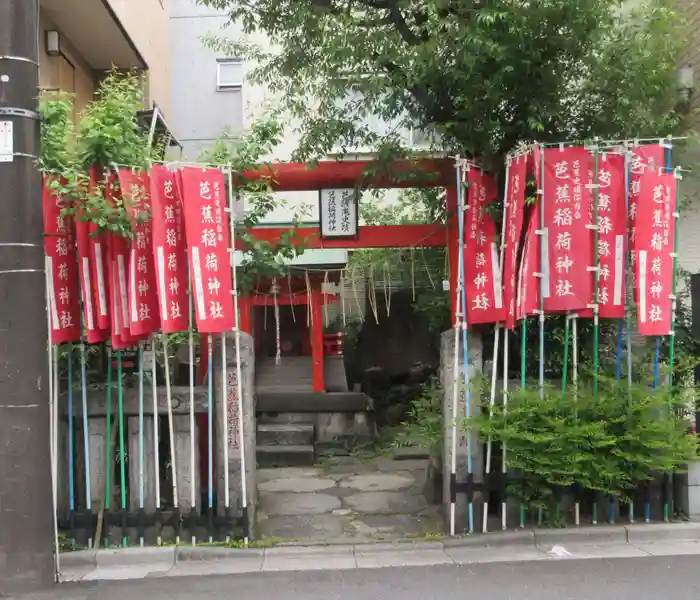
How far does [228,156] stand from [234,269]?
3.77 feet

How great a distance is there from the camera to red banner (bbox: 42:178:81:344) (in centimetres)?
591

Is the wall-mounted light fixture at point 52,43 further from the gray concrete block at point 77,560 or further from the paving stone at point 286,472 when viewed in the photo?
the gray concrete block at point 77,560

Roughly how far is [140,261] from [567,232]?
3.92m

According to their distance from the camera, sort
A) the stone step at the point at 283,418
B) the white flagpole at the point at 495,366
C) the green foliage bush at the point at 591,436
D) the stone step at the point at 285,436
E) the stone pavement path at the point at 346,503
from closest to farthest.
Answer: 1. the green foliage bush at the point at 591,436
2. the white flagpole at the point at 495,366
3. the stone pavement path at the point at 346,503
4. the stone step at the point at 285,436
5. the stone step at the point at 283,418


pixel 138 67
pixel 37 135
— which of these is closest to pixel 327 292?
pixel 138 67

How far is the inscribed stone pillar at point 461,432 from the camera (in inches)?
250

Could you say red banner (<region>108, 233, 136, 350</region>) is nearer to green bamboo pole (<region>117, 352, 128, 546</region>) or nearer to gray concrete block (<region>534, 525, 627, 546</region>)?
green bamboo pole (<region>117, 352, 128, 546</region>)

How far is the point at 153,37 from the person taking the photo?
1302 cm

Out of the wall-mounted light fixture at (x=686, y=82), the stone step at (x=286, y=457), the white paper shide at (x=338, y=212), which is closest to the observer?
the white paper shide at (x=338, y=212)

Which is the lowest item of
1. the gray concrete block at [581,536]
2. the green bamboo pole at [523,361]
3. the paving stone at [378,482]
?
the paving stone at [378,482]

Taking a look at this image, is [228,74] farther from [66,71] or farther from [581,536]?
[581,536]

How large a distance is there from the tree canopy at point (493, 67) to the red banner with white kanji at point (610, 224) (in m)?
0.77

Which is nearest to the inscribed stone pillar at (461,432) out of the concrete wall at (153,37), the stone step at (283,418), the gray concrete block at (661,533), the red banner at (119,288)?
the gray concrete block at (661,533)

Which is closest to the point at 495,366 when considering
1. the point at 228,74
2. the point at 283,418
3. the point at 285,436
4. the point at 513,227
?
the point at 513,227
